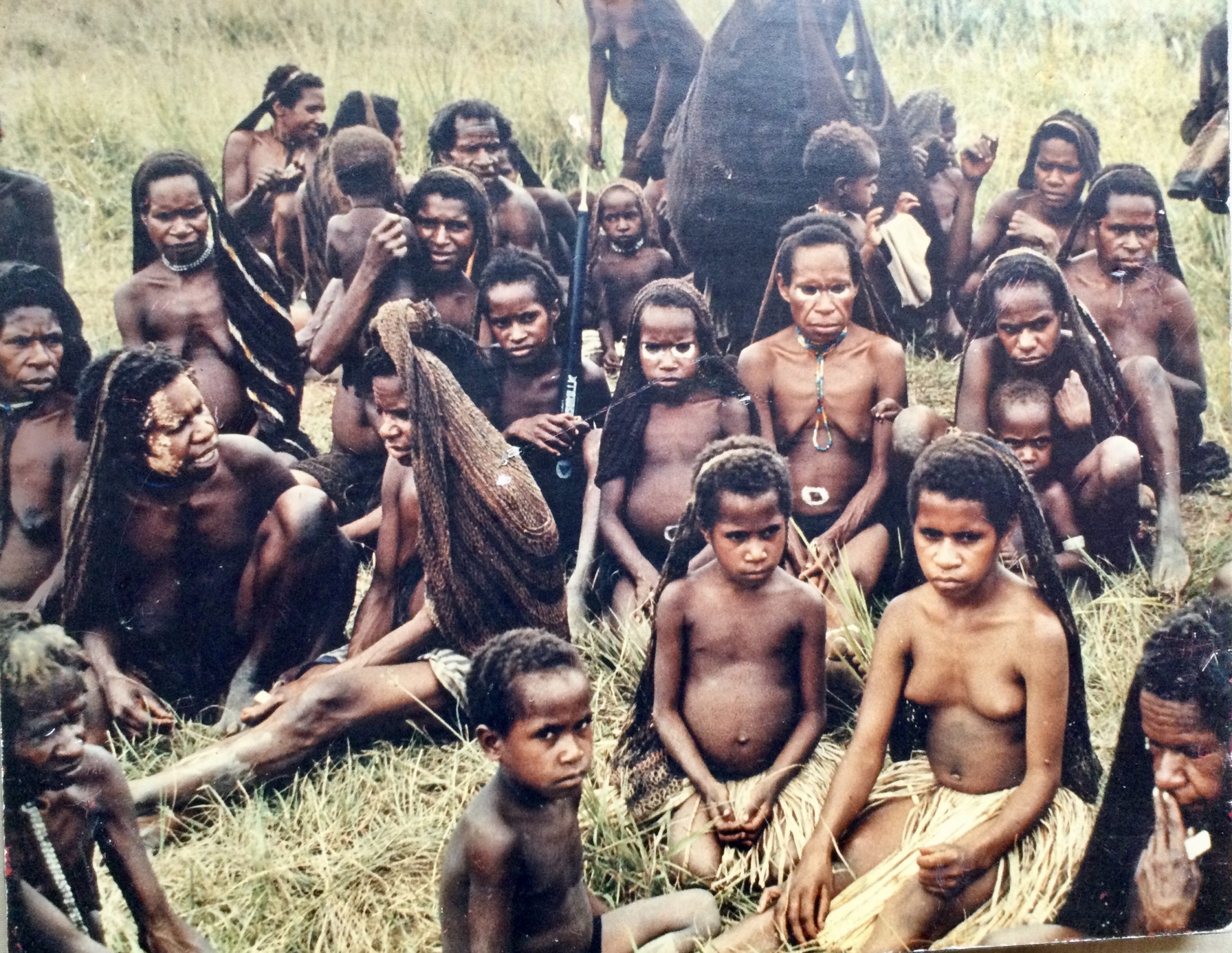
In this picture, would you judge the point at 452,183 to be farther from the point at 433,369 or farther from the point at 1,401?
the point at 1,401

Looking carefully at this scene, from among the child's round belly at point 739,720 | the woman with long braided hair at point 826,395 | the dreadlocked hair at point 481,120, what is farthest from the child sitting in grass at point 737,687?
the dreadlocked hair at point 481,120

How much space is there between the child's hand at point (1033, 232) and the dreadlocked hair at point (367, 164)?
4.76 ft

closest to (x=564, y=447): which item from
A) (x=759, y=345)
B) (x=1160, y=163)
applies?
(x=759, y=345)

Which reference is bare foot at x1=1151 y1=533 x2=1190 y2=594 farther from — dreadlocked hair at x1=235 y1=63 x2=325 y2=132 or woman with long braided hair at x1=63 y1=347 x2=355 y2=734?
dreadlocked hair at x1=235 y1=63 x2=325 y2=132

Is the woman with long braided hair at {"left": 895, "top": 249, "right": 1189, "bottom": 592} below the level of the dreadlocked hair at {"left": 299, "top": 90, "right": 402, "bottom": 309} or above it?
below

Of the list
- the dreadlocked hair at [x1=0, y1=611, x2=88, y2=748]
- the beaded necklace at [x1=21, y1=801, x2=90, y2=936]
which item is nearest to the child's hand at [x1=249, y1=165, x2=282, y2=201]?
the dreadlocked hair at [x1=0, y1=611, x2=88, y2=748]

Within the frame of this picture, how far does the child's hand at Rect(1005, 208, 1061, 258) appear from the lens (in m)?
2.91

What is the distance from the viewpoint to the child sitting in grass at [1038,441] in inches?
111

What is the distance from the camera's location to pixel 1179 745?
8.80 feet

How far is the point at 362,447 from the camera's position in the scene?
2680mm

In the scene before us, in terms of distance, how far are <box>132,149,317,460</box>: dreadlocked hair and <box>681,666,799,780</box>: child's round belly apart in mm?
1010

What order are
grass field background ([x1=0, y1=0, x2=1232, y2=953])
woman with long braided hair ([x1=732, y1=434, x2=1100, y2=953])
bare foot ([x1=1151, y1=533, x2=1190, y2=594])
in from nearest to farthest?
grass field background ([x1=0, y1=0, x2=1232, y2=953])
woman with long braided hair ([x1=732, y1=434, x2=1100, y2=953])
bare foot ([x1=1151, y1=533, x2=1190, y2=594])

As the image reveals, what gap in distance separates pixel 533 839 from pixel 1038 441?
1.45 metres

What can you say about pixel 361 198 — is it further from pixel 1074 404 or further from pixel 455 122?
pixel 1074 404
